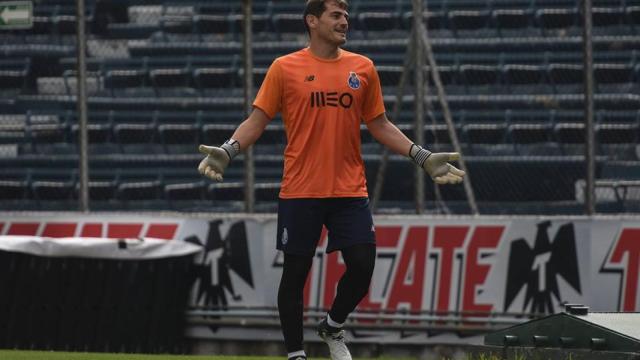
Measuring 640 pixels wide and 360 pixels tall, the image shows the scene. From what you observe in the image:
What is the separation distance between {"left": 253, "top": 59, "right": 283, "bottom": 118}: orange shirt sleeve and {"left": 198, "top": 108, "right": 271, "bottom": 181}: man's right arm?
42 mm

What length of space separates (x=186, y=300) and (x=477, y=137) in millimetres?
4058

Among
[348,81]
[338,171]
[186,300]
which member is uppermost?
[348,81]

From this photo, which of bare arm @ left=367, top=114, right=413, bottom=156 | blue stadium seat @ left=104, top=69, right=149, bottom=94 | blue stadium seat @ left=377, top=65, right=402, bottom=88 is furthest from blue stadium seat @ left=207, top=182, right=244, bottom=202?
bare arm @ left=367, top=114, right=413, bottom=156

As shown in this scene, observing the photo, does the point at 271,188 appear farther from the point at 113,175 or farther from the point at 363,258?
the point at 363,258

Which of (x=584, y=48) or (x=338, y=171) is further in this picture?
(x=584, y=48)

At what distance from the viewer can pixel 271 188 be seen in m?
13.1

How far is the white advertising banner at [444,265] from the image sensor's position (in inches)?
438

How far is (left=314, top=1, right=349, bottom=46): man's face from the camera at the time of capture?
6691mm

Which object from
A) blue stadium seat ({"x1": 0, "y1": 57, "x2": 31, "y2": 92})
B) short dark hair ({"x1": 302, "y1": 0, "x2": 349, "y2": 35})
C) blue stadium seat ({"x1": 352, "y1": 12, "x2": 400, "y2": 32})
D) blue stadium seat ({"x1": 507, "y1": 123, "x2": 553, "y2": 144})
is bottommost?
blue stadium seat ({"x1": 507, "y1": 123, "x2": 553, "y2": 144})

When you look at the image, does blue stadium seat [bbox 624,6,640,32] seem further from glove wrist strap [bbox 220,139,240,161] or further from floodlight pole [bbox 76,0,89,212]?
glove wrist strap [bbox 220,139,240,161]

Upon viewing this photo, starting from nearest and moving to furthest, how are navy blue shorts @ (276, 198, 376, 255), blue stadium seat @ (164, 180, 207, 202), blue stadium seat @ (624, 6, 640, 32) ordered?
navy blue shorts @ (276, 198, 376, 255) → blue stadium seat @ (164, 180, 207, 202) → blue stadium seat @ (624, 6, 640, 32)

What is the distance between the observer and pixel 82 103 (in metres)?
12.0

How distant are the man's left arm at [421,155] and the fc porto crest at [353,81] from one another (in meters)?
0.32

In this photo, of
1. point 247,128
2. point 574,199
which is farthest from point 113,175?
point 247,128
